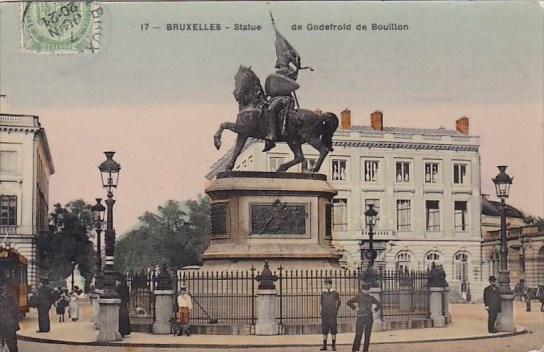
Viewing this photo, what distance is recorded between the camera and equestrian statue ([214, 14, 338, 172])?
13.9 meters

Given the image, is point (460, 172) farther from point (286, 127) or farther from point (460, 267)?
point (286, 127)

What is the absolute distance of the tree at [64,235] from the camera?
13609 millimetres

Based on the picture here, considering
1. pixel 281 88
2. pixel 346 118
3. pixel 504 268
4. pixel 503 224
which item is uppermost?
pixel 281 88

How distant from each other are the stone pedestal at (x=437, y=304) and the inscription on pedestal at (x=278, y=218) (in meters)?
1.52

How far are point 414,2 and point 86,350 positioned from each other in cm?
480

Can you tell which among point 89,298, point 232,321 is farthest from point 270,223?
point 89,298

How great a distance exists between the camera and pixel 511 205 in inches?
553

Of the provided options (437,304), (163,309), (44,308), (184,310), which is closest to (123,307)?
(163,309)

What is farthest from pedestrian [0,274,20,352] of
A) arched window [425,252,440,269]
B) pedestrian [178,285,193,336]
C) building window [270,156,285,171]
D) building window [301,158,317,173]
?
arched window [425,252,440,269]

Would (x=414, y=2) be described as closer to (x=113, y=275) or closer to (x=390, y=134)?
(x=390, y=134)

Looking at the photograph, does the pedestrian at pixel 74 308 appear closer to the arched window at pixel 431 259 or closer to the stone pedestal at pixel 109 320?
the stone pedestal at pixel 109 320

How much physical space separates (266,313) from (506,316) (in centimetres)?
254

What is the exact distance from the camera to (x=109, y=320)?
1295 centimetres

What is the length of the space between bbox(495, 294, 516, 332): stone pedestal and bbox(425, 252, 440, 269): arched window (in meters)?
0.85
